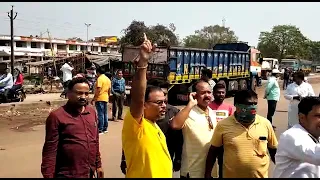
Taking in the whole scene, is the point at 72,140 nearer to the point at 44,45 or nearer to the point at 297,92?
the point at 297,92

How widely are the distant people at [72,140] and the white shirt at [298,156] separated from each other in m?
1.53

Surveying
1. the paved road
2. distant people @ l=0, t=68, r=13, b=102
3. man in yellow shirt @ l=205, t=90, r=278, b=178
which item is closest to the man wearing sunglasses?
man in yellow shirt @ l=205, t=90, r=278, b=178

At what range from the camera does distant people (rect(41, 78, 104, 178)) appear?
2.94 metres

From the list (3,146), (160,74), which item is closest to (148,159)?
(3,146)

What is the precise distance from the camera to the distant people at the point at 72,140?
2.94 metres

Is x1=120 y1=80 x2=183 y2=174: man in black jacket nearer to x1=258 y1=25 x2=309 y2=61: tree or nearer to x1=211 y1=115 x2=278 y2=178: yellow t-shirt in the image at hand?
x1=211 y1=115 x2=278 y2=178: yellow t-shirt

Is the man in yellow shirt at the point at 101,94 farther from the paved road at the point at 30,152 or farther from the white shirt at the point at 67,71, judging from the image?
the white shirt at the point at 67,71

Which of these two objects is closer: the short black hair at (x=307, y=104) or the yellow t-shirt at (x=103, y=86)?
the short black hair at (x=307, y=104)

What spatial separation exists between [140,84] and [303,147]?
3.67 feet

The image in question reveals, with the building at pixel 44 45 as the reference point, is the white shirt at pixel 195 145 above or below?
below

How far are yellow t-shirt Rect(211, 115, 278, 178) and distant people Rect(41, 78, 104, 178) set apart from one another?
1.11 m

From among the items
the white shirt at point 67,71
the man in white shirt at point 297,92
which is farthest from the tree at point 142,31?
the man in white shirt at point 297,92

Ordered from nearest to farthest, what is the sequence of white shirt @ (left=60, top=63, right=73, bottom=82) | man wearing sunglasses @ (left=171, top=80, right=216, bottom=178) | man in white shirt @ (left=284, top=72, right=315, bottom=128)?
man wearing sunglasses @ (left=171, top=80, right=216, bottom=178) < man in white shirt @ (left=284, top=72, right=315, bottom=128) < white shirt @ (left=60, top=63, right=73, bottom=82)

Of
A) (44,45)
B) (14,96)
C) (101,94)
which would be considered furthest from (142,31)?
(44,45)
